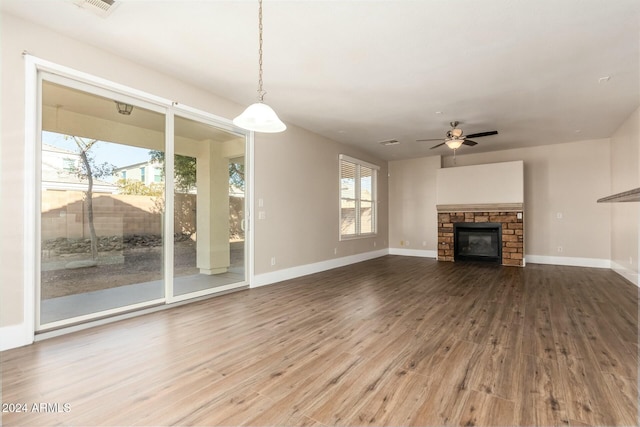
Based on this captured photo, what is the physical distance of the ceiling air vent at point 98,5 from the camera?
242 centimetres

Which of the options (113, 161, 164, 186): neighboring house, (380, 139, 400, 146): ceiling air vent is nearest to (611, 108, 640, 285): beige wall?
(380, 139, 400, 146): ceiling air vent

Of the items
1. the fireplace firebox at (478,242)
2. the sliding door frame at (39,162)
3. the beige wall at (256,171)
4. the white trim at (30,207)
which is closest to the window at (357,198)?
the beige wall at (256,171)

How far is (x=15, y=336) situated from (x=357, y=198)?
651 cm

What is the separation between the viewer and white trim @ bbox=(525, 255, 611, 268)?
21.6ft

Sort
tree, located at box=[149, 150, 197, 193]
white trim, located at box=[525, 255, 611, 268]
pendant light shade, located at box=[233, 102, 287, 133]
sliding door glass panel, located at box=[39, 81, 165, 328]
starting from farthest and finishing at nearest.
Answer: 1. white trim, located at box=[525, 255, 611, 268]
2. tree, located at box=[149, 150, 197, 193]
3. sliding door glass panel, located at box=[39, 81, 165, 328]
4. pendant light shade, located at box=[233, 102, 287, 133]

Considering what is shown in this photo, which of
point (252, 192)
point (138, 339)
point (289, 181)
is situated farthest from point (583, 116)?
point (138, 339)

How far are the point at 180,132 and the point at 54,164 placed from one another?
1.42 m

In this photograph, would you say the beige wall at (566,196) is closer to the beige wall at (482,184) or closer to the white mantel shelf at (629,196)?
the beige wall at (482,184)

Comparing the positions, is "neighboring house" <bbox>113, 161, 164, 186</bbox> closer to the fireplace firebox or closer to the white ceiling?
the white ceiling

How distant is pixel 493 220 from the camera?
23.9 ft

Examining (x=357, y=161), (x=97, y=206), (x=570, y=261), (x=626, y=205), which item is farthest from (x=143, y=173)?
(x=570, y=261)

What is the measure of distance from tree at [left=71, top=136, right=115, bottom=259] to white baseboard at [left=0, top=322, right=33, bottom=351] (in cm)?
81

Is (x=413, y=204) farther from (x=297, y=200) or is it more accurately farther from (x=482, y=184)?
(x=297, y=200)

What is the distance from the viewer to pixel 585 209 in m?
6.79
